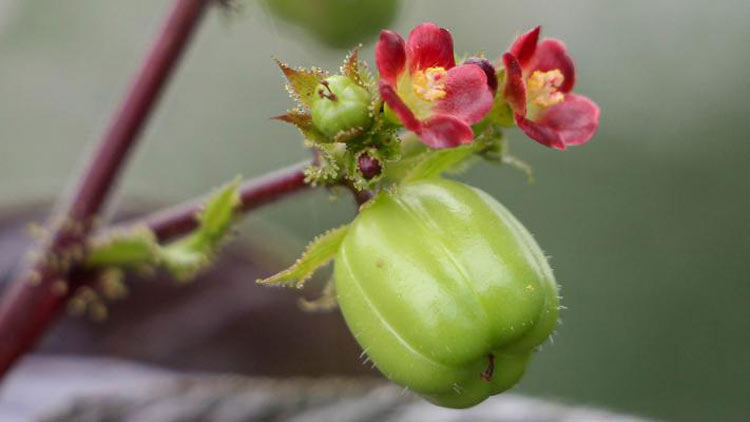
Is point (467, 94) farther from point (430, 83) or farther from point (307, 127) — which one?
point (307, 127)

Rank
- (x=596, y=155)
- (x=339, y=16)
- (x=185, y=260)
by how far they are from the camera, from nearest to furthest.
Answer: (x=185, y=260), (x=339, y=16), (x=596, y=155)

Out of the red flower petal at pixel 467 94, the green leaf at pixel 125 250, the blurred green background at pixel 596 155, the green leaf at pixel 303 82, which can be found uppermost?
the green leaf at pixel 303 82

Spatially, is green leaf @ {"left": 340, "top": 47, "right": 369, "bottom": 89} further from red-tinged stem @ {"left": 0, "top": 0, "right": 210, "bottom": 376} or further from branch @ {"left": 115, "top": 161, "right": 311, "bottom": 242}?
red-tinged stem @ {"left": 0, "top": 0, "right": 210, "bottom": 376}

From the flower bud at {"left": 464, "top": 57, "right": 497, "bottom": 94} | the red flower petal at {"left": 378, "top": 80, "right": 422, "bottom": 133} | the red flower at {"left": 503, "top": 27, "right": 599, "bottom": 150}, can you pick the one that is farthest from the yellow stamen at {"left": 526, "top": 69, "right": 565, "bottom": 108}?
Result: the red flower petal at {"left": 378, "top": 80, "right": 422, "bottom": 133}

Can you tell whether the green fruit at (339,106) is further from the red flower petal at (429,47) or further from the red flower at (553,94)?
the red flower at (553,94)

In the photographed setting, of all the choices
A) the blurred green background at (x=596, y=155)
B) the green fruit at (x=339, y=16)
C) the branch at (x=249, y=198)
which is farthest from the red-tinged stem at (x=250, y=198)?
the blurred green background at (x=596, y=155)

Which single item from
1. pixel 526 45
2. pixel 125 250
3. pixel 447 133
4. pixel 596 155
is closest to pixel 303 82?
pixel 447 133

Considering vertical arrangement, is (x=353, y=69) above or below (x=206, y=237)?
above
